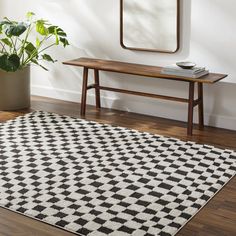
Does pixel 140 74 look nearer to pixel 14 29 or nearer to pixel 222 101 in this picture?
pixel 222 101

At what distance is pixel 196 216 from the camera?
2824 mm

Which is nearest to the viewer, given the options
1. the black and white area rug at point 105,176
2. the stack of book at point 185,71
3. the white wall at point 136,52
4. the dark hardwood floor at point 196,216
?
the dark hardwood floor at point 196,216

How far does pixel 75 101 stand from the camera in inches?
205

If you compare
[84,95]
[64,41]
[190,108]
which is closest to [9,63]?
[64,41]

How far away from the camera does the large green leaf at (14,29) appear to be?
14.7 feet

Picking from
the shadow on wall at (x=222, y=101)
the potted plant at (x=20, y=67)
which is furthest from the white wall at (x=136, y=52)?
the potted plant at (x=20, y=67)

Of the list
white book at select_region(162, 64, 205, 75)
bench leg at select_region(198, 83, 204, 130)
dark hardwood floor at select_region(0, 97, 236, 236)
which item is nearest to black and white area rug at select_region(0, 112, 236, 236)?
dark hardwood floor at select_region(0, 97, 236, 236)

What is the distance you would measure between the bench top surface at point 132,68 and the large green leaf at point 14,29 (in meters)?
0.54

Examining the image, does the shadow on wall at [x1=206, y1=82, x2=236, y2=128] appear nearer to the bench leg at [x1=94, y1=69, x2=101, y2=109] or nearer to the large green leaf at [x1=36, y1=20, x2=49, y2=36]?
the bench leg at [x1=94, y1=69, x2=101, y2=109]

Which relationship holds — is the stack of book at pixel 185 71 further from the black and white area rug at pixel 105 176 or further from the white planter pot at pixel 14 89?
the white planter pot at pixel 14 89

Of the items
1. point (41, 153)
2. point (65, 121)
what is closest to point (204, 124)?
point (65, 121)

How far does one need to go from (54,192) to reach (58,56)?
243cm

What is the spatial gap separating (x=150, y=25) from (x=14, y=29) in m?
1.22

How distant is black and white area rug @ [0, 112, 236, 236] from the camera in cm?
277
